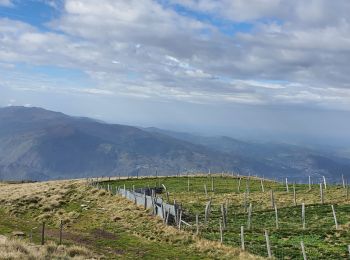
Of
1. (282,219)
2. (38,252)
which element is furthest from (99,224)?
(38,252)

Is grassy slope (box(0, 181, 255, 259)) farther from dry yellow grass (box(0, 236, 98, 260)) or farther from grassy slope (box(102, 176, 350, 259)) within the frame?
grassy slope (box(102, 176, 350, 259))

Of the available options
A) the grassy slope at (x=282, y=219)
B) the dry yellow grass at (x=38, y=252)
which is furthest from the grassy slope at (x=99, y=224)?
the grassy slope at (x=282, y=219)

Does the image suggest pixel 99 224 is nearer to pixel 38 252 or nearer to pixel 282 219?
pixel 282 219

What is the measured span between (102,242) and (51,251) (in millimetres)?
11497

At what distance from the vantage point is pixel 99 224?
5372 centimetres

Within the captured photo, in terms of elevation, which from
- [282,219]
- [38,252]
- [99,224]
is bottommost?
[99,224]

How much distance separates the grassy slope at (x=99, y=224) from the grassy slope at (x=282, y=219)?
3.40m

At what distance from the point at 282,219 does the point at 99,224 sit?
74.0 feet

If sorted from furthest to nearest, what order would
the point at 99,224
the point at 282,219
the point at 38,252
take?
the point at 99,224
the point at 282,219
the point at 38,252

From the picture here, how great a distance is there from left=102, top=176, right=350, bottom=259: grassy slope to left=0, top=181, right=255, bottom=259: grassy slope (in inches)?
134

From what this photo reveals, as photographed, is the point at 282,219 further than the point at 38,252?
Yes

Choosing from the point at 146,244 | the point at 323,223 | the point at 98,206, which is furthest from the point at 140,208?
the point at 323,223

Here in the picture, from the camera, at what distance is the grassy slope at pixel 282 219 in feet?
117

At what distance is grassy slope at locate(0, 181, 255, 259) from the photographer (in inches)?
1443
